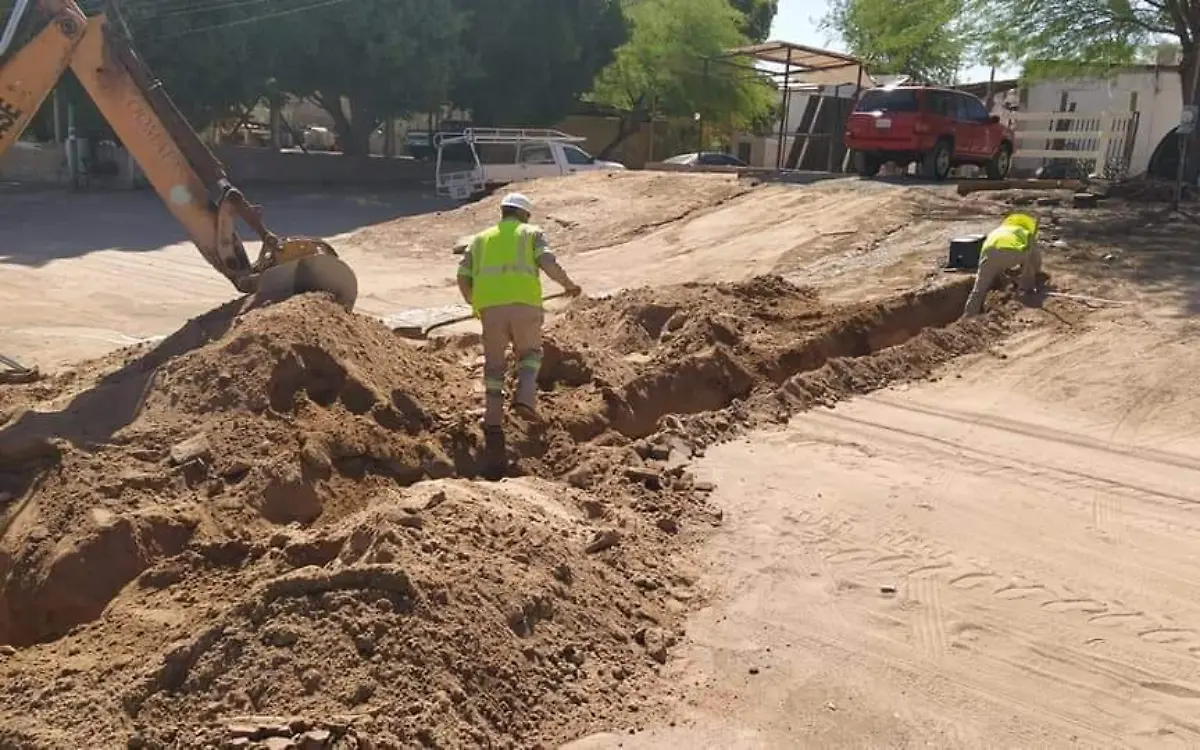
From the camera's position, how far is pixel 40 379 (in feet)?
32.2

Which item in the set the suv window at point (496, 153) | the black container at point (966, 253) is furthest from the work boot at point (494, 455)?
the suv window at point (496, 153)

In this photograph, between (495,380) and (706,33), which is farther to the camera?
(706,33)

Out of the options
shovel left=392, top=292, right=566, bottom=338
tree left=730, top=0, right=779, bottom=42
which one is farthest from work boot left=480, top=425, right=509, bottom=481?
tree left=730, top=0, right=779, bottom=42

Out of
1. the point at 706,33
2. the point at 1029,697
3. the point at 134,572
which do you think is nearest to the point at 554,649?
the point at 1029,697

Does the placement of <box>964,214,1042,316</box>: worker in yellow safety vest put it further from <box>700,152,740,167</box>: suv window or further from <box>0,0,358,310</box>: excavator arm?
<box>700,152,740,167</box>: suv window

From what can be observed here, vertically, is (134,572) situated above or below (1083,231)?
below

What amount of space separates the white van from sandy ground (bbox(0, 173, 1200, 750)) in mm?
9900

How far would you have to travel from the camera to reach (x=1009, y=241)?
11875mm

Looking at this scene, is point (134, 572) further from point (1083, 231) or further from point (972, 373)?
point (1083, 231)

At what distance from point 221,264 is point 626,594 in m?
5.58

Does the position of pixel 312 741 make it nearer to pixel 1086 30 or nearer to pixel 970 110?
pixel 1086 30

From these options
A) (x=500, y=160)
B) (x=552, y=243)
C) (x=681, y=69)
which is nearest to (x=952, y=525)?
(x=552, y=243)

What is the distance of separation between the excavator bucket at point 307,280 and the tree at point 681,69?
30.1 m

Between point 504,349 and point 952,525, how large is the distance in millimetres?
3373
